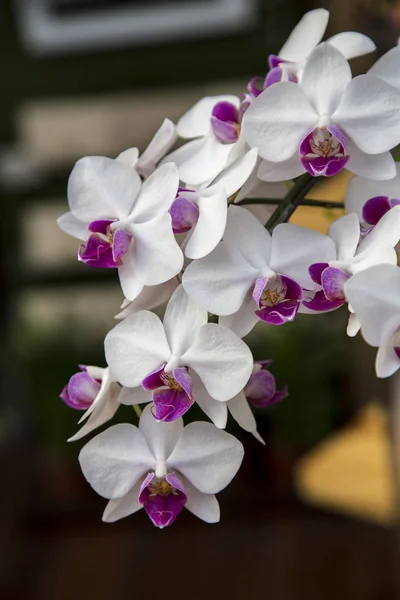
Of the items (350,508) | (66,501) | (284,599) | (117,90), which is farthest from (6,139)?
(350,508)

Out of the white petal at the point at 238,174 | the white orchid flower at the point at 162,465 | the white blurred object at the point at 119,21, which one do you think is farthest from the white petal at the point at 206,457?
the white blurred object at the point at 119,21

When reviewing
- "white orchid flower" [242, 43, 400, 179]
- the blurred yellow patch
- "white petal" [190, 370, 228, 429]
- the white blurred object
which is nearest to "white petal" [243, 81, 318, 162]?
"white orchid flower" [242, 43, 400, 179]

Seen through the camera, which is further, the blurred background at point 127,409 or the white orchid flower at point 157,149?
the blurred background at point 127,409

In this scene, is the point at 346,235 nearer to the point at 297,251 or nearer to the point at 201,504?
the point at 297,251

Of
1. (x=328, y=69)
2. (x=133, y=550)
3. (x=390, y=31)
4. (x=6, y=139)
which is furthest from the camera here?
(x=6, y=139)

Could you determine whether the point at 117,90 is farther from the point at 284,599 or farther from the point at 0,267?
the point at 284,599

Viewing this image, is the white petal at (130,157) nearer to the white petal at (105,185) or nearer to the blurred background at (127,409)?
the white petal at (105,185)

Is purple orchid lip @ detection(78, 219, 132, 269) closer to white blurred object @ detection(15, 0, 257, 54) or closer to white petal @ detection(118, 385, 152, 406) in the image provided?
white petal @ detection(118, 385, 152, 406)
